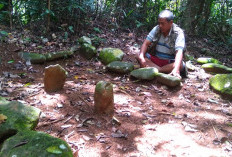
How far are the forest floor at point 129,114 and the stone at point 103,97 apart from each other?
0.11m

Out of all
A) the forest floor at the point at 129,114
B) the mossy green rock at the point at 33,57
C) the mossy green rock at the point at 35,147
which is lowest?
the forest floor at the point at 129,114

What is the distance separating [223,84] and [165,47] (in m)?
1.36

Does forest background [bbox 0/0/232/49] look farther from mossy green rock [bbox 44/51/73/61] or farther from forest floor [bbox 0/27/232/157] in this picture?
forest floor [bbox 0/27/232/157]

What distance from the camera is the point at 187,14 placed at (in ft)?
25.2

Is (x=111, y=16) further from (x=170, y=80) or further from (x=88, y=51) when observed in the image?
(x=170, y=80)

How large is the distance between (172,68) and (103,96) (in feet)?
6.90

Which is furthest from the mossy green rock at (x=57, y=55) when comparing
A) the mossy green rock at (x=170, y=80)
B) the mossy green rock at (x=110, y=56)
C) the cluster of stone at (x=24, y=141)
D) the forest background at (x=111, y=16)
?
the cluster of stone at (x=24, y=141)

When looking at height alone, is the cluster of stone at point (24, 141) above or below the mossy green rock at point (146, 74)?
below

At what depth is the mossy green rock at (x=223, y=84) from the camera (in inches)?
142

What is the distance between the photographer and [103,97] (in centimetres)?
271

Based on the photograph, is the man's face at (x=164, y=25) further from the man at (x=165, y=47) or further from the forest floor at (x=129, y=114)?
the forest floor at (x=129, y=114)

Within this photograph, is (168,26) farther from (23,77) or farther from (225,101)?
(23,77)

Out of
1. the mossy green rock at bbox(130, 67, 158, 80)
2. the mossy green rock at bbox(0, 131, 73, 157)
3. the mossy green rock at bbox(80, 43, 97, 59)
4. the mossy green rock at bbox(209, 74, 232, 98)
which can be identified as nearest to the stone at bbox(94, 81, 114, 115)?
the mossy green rock at bbox(0, 131, 73, 157)

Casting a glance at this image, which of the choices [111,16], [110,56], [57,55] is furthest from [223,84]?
[111,16]
